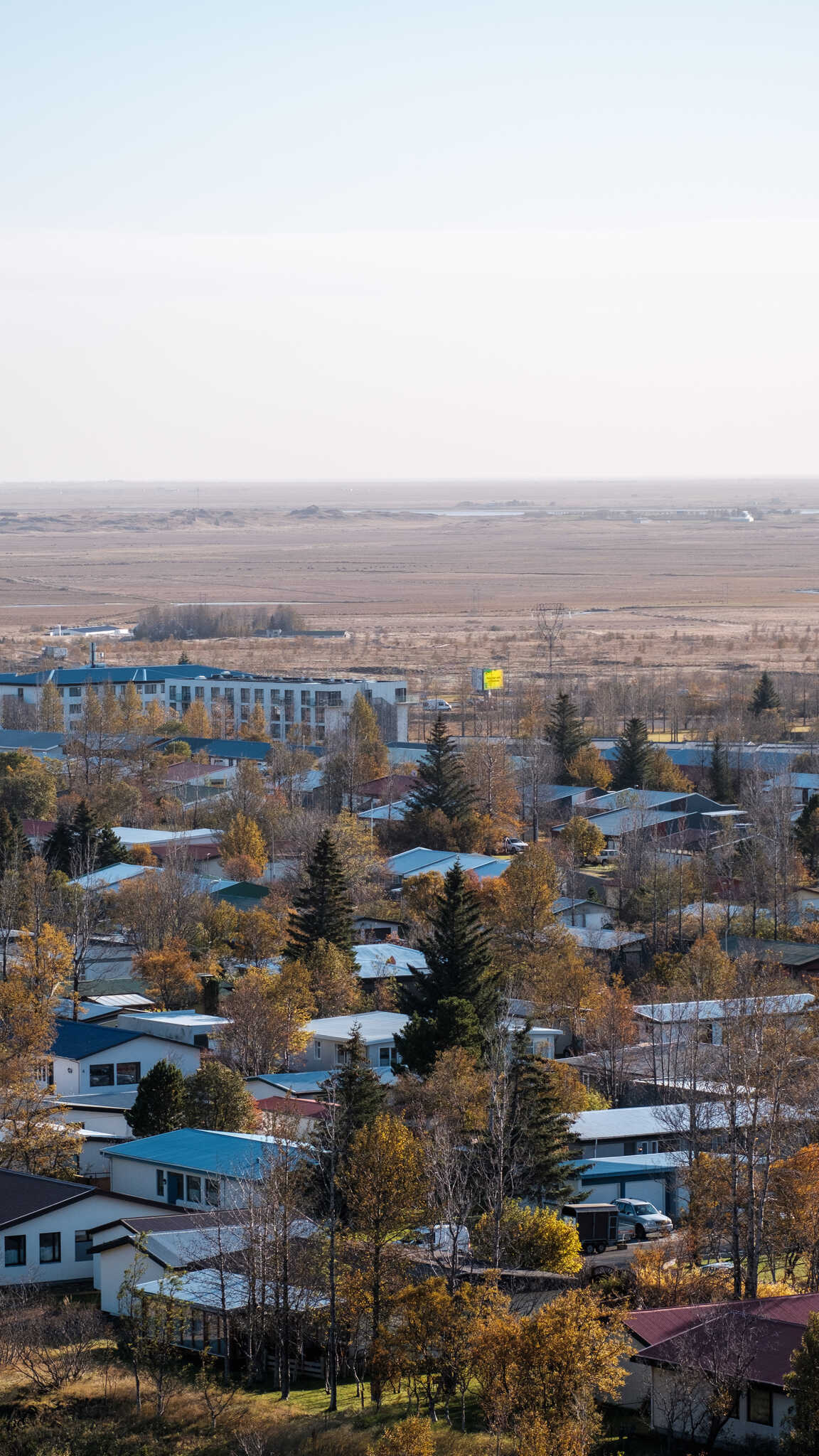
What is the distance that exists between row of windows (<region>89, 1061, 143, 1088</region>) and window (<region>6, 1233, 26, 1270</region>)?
768 cm

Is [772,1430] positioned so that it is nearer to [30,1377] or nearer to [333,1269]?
[333,1269]

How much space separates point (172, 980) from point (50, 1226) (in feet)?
44.8

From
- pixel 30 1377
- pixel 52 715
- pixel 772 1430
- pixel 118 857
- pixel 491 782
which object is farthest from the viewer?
pixel 52 715

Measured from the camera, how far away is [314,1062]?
1411 inches

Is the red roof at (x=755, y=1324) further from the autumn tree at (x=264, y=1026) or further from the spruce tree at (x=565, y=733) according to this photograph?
the spruce tree at (x=565, y=733)

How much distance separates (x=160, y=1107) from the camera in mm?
30016

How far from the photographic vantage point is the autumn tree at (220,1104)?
2953cm

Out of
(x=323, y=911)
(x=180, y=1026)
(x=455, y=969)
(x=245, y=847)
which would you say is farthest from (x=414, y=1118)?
(x=245, y=847)

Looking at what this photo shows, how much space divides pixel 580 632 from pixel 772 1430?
130 metres

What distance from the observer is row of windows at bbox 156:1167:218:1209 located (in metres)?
26.6

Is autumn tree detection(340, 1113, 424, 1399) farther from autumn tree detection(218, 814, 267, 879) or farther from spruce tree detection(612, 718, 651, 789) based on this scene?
spruce tree detection(612, 718, 651, 789)

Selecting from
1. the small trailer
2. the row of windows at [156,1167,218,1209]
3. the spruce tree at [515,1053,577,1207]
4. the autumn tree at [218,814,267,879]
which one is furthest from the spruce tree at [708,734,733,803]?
the row of windows at [156,1167,218,1209]

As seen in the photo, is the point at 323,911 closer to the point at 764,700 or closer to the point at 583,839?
the point at 583,839

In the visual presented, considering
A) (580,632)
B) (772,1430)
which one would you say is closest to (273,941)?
(772,1430)
